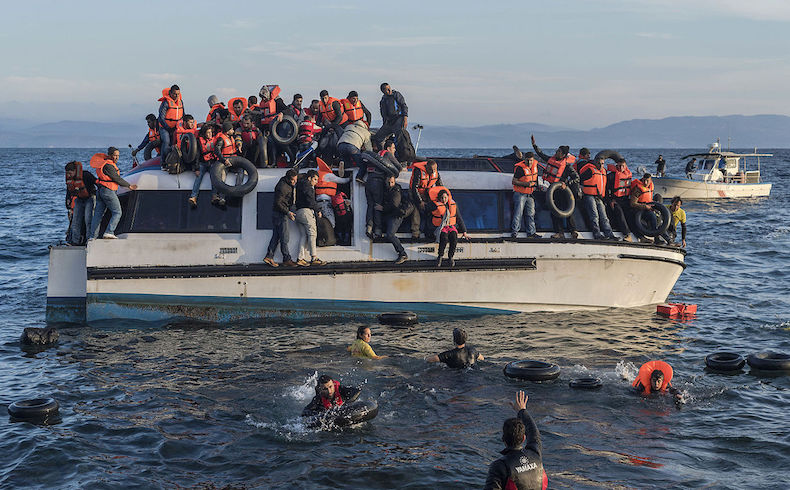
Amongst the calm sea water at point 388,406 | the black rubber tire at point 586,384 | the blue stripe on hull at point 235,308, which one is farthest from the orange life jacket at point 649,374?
the blue stripe on hull at point 235,308

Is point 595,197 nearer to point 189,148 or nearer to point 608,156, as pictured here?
point 608,156

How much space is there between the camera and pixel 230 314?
15055 mm

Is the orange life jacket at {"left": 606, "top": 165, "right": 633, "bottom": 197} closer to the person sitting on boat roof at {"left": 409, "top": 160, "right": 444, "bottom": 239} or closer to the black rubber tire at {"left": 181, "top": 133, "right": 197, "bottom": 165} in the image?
the person sitting on boat roof at {"left": 409, "top": 160, "right": 444, "bottom": 239}

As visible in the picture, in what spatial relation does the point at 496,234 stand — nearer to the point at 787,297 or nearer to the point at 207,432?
the point at 207,432

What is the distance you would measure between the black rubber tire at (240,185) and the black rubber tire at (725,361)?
9.05m

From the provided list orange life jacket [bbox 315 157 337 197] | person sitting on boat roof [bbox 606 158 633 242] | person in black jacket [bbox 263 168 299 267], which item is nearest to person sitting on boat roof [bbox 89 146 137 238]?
person in black jacket [bbox 263 168 299 267]

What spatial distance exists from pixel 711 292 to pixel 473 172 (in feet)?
28.7

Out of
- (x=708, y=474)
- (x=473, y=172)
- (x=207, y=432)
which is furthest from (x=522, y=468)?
(x=473, y=172)

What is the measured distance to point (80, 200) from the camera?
15.6 m

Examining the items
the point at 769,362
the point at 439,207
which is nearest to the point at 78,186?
the point at 439,207

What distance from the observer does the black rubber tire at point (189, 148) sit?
15234mm

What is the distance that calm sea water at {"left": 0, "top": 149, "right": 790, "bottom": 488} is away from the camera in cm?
912

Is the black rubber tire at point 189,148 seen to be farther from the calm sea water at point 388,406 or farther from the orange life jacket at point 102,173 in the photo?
the calm sea water at point 388,406

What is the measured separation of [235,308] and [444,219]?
447cm
